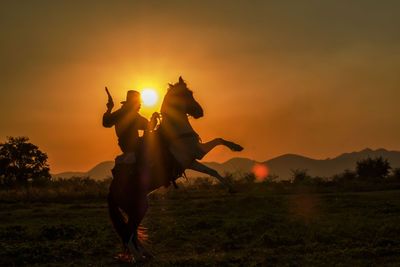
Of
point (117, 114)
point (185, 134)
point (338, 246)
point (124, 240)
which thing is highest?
point (117, 114)

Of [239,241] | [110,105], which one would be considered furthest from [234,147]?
[239,241]

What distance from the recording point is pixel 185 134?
26.8ft

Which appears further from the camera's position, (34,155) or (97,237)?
(34,155)

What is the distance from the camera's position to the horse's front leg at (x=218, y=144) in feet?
26.7

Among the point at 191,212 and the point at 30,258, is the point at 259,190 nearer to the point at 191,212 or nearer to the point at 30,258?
the point at 191,212

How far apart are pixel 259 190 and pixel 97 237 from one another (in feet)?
62.7

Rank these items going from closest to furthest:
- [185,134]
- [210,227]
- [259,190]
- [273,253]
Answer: [185,134]
[273,253]
[210,227]
[259,190]

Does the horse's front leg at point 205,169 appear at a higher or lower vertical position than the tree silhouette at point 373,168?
higher

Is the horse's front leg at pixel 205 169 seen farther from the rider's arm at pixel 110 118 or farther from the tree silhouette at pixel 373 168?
the tree silhouette at pixel 373 168

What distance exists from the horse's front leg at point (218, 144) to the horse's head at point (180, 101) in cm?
84

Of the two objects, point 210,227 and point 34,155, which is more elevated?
point 34,155

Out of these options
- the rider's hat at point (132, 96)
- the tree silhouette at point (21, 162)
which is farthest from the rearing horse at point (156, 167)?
the tree silhouette at point (21, 162)

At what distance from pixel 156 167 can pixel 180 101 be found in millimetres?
1453

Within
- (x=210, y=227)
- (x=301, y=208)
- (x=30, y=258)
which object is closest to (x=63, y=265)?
(x=30, y=258)
